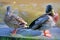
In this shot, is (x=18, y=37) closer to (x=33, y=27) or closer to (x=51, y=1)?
(x=33, y=27)

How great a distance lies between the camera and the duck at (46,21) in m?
2.18

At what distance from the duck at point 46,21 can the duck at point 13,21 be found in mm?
100

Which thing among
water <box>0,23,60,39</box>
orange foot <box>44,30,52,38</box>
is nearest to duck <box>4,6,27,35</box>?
water <box>0,23,60,39</box>

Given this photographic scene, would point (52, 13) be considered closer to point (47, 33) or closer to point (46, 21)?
point (46, 21)

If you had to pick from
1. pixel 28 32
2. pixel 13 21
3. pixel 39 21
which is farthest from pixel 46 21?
pixel 13 21

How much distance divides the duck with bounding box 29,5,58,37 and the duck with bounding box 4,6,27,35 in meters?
0.10

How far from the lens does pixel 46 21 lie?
218 centimetres

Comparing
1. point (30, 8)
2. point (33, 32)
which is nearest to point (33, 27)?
point (33, 32)

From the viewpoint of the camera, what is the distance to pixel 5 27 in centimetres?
225

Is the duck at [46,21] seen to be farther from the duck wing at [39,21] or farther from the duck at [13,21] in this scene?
the duck at [13,21]

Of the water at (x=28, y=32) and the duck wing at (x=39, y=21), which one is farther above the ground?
the duck wing at (x=39, y=21)

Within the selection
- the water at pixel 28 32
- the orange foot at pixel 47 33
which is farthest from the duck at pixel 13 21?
the orange foot at pixel 47 33

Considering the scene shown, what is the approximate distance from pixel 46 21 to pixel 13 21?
12.5 inches

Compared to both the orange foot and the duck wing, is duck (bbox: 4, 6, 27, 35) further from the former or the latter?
the orange foot
